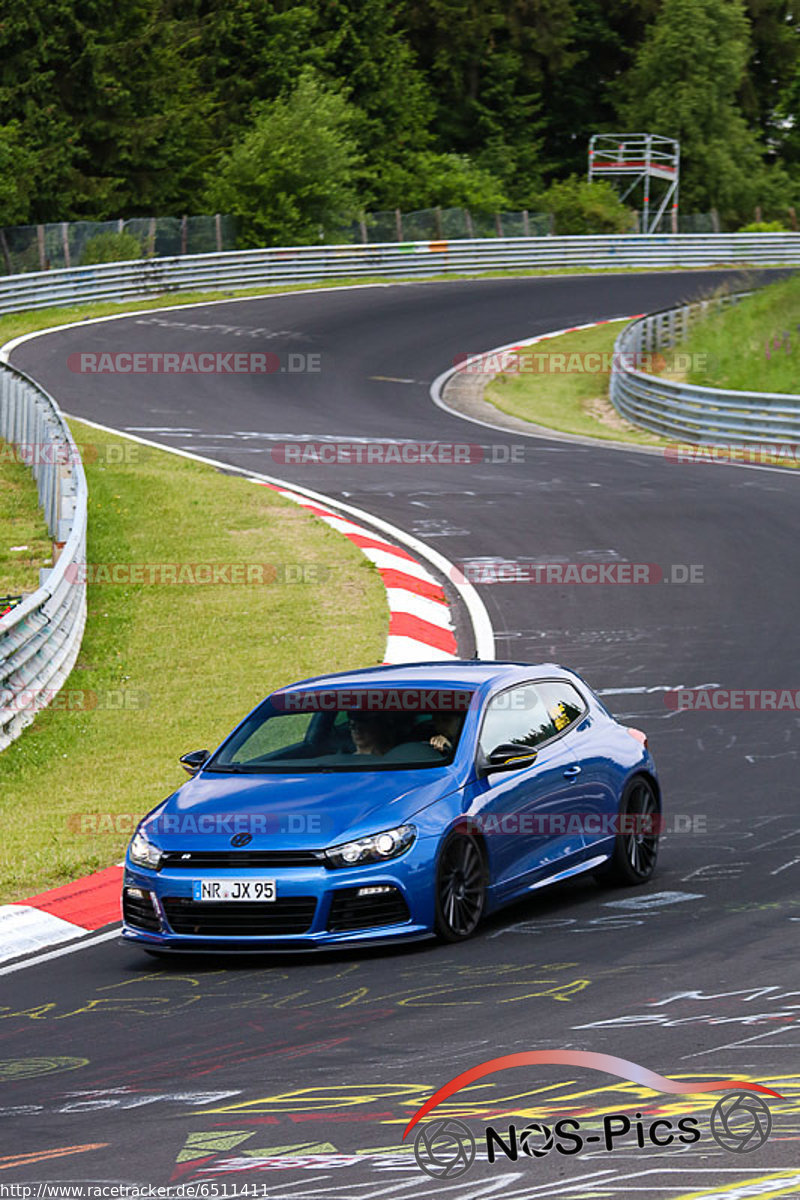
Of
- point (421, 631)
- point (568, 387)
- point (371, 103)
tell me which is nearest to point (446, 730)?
point (421, 631)

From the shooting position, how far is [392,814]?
875 centimetres

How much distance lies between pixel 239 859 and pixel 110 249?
42058 millimetres

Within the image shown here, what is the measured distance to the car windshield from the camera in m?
9.46

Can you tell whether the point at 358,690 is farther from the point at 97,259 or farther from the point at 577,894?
the point at 97,259

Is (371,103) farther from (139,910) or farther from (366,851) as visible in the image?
(366,851)

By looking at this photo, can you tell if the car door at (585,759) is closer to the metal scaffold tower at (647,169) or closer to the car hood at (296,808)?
the car hood at (296,808)

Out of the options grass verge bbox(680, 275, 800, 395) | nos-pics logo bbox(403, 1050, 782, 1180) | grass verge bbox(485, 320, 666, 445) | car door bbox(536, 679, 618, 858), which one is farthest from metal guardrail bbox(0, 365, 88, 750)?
grass verge bbox(680, 275, 800, 395)

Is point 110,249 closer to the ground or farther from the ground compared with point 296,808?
farther from the ground

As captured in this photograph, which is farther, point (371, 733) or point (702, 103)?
point (702, 103)

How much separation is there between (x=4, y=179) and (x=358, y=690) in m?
48.1

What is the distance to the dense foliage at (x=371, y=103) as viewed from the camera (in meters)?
57.8

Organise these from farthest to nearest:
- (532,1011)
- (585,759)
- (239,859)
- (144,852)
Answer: (585,759) < (144,852) < (239,859) < (532,1011)

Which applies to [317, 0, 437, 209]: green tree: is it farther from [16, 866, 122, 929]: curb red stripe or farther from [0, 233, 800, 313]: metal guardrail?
[16, 866, 122, 929]: curb red stripe

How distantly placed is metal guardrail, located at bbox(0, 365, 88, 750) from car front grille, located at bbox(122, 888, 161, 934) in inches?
193
